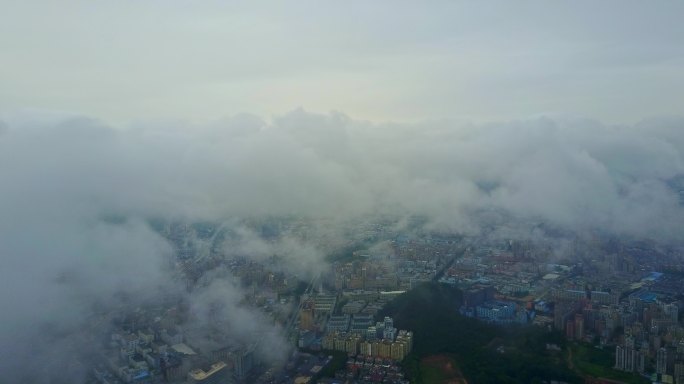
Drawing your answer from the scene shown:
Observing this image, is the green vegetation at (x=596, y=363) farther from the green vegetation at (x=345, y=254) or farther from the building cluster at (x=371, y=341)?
the green vegetation at (x=345, y=254)

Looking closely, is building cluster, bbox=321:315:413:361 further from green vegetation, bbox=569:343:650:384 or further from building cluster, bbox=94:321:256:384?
green vegetation, bbox=569:343:650:384

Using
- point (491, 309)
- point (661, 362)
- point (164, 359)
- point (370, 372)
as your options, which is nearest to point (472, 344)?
point (491, 309)

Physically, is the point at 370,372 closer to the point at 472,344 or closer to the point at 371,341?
the point at 371,341

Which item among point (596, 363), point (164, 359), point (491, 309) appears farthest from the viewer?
point (491, 309)

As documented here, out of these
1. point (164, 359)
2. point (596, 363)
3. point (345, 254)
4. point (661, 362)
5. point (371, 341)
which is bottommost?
point (596, 363)

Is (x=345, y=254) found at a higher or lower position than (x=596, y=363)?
higher

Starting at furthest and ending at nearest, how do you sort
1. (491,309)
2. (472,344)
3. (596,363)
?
(491,309) → (472,344) → (596,363)
